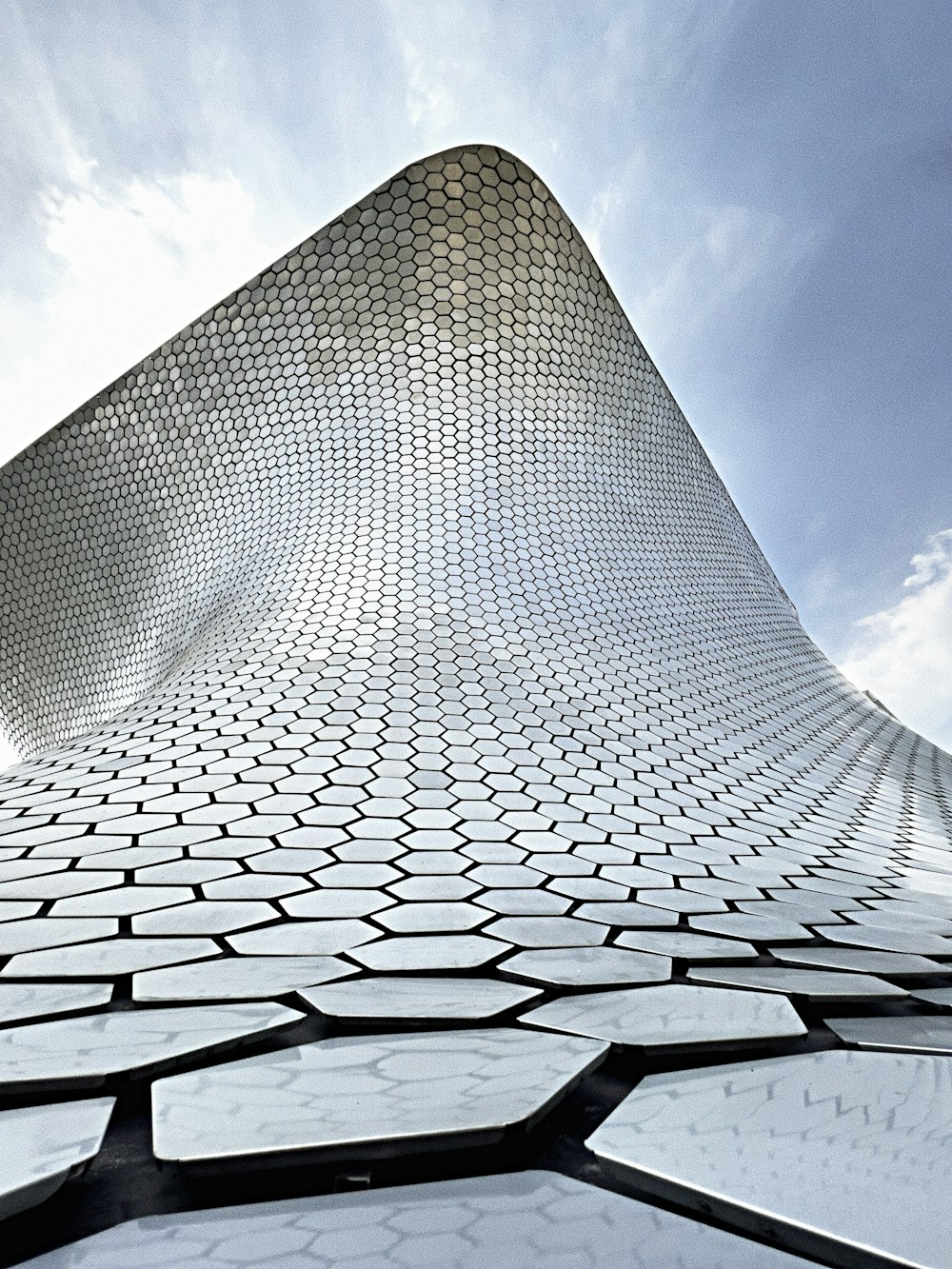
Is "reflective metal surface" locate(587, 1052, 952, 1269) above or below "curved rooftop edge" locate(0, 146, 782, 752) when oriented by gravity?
below

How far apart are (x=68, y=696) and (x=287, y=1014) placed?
5.73m

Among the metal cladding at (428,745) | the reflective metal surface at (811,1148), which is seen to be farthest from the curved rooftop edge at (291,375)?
the reflective metal surface at (811,1148)

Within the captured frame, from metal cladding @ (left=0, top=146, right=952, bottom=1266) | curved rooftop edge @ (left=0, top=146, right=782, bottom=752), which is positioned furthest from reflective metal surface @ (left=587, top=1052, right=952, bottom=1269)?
curved rooftop edge @ (left=0, top=146, right=782, bottom=752)

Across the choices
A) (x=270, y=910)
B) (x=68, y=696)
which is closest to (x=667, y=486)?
(x=270, y=910)

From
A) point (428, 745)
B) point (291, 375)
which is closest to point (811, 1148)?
point (428, 745)

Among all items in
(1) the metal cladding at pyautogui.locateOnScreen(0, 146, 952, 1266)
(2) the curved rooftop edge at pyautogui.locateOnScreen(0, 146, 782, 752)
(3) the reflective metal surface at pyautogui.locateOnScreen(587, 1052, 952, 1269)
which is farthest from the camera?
(2) the curved rooftop edge at pyautogui.locateOnScreen(0, 146, 782, 752)

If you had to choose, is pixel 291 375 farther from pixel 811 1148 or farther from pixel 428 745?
pixel 811 1148

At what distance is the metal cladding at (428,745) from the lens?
536 mm

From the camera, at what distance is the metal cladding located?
1.76 feet

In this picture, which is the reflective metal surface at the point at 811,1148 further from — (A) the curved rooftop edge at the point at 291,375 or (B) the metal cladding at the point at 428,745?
(A) the curved rooftop edge at the point at 291,375

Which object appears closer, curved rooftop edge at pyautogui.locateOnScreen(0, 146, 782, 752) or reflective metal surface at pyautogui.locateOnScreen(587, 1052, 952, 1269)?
reflective metal surface at pyautogui.locateOnScreen(587, 1052, 952, 1269)

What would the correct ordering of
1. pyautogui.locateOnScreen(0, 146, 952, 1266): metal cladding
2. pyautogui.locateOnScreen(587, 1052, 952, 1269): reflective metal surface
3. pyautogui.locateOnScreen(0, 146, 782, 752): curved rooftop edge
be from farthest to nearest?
pyautogui.locateOnScreen(0, 146, 782, 752): curved rooftop edge → pyautogui.locateOnScreen(0, 146, 952, 1266): metal cladding → pyautogui.locateOnScreen(587, 1052, 952, 1269): reflective metal surface

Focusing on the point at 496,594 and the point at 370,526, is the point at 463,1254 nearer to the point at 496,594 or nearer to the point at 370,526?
the point at 496,594

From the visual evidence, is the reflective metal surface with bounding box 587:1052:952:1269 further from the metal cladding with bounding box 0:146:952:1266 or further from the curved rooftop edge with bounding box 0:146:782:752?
the curved rooftop edge with bounding box 0:146:782:752
